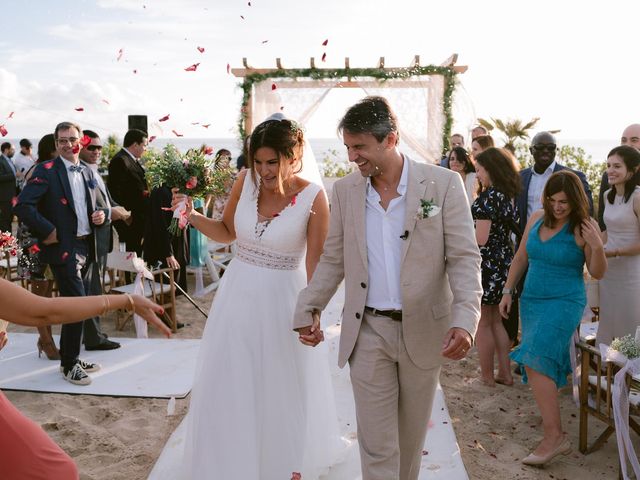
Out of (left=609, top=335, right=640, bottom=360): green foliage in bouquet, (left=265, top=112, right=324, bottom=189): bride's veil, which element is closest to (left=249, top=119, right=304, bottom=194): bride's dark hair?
(left=265, top=112, right=324, bottom=189): bride's veil

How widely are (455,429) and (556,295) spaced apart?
1301 millimetres

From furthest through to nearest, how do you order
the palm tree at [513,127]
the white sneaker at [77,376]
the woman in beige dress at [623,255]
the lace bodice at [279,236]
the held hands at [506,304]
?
the palm tree at [513,127] < the white sneaker at [77,376] < the woman in beige dress at [623,255] < the held hands at [506,304] < the lace bodice at [279,236]

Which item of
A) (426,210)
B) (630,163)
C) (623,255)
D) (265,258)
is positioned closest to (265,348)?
(265,258)

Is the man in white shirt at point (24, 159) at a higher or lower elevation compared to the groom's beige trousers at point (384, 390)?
higher

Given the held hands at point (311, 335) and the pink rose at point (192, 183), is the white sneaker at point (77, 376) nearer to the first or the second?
the pink rose at point (192, 183)

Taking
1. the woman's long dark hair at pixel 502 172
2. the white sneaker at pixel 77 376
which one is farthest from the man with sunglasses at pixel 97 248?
the woman's long dark hair at pixel 502 172

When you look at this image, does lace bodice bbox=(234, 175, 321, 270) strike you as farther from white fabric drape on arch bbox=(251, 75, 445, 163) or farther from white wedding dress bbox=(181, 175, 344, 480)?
white fabric drape on arch bbox=(251, 75, 445, 163)

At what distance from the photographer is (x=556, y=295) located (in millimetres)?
4230

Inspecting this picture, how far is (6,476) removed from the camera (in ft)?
6.57

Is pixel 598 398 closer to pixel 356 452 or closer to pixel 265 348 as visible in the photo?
pixel 356 452

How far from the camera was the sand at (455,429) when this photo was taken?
4039 mm

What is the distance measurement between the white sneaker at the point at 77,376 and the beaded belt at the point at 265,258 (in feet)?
8.86

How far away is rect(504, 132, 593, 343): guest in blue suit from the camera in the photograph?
6004mm

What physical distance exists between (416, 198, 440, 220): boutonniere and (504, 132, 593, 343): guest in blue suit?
3.41 meters
